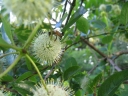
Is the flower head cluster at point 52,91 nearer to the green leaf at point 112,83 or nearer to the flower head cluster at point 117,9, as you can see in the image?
the green leaf at point 112,83

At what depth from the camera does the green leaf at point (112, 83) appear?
959 millimetres

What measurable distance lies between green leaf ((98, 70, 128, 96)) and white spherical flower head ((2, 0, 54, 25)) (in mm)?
347

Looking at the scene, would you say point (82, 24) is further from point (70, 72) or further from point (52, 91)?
point (52, 91)

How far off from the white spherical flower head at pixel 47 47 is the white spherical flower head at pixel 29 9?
1.04 feet

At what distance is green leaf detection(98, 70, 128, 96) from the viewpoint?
96 centimetres

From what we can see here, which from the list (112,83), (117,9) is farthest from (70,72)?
(117,9)

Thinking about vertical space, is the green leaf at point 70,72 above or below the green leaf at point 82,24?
below

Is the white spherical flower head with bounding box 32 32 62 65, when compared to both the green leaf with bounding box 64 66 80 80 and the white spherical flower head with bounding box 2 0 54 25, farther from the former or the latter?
the white spherical flower head with bounding box 2 0 54 25

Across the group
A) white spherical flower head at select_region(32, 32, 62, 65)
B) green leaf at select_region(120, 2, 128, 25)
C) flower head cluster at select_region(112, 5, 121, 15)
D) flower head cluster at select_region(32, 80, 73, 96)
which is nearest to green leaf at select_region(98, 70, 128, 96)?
flower head cluster at select_region(32, 80, 73, 96)

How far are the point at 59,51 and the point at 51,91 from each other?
0.24 m

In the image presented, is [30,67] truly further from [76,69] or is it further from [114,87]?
[114,87]

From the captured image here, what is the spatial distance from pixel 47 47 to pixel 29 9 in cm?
37

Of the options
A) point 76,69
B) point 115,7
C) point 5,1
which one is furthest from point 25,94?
point 115,7

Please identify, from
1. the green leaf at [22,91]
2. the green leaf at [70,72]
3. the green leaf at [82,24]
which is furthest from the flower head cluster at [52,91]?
the green leaf at [82,24]
